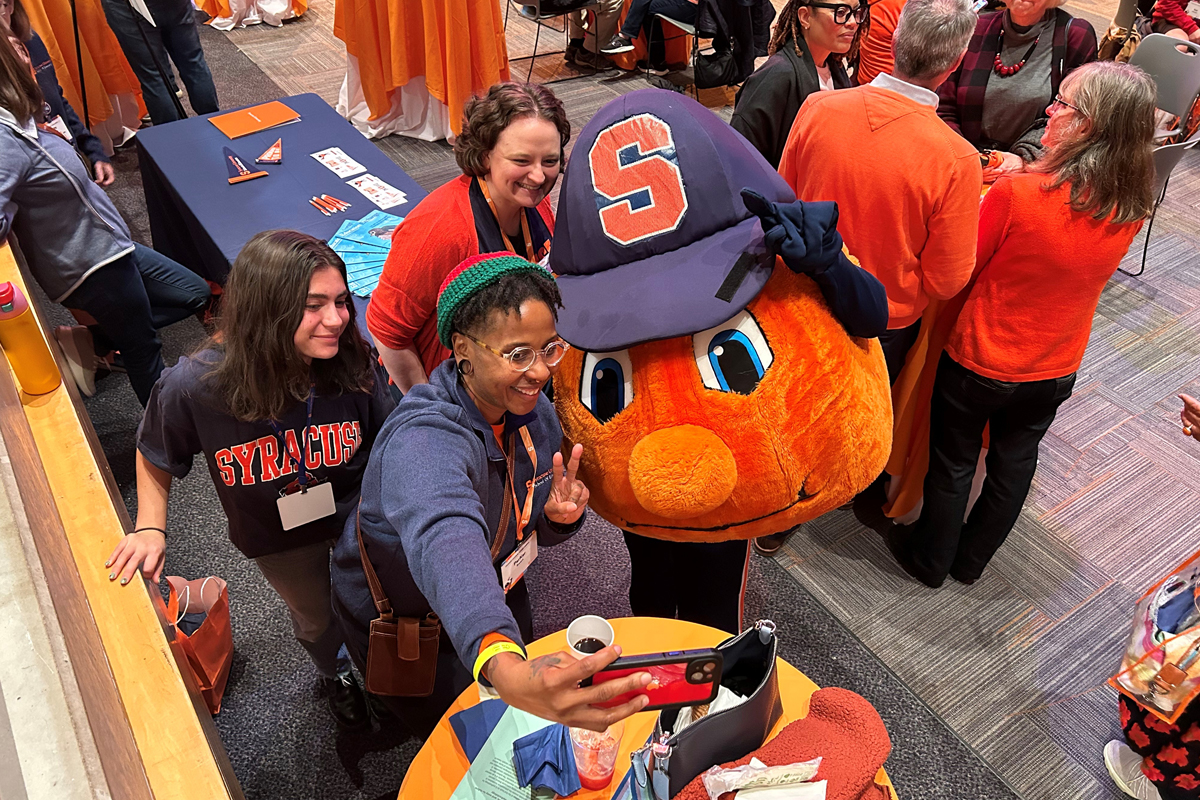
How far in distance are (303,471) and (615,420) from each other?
2.65 ft

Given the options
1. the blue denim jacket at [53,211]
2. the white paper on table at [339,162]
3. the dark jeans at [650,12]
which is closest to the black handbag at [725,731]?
the blue denim jacket at [53,211]

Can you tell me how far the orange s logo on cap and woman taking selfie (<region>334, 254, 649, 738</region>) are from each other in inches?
7.7

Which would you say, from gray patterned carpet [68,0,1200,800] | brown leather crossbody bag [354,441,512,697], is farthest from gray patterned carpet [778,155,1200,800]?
brown leather crossbody bag [354,441,512,697]

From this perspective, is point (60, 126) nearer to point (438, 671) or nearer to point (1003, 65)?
point (438, 671)

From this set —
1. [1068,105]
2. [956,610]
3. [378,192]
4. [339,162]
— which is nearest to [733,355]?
[1068,105]

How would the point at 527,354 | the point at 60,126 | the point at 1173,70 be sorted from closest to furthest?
the point at 527,354, the point at 60,126, the point at 1173,70

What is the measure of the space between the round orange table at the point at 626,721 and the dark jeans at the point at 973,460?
1.16 m

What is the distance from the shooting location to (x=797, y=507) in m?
1.66

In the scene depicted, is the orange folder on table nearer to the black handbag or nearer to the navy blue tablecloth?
the navy blue tablecloth

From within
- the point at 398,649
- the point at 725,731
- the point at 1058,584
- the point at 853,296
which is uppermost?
the point at 853,296

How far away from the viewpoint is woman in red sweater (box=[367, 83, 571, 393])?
2.13 metres

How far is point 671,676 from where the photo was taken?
1143 millimetres

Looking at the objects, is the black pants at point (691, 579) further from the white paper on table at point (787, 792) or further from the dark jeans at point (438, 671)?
the white paper on table at point (787, 792)

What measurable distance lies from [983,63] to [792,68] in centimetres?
87
